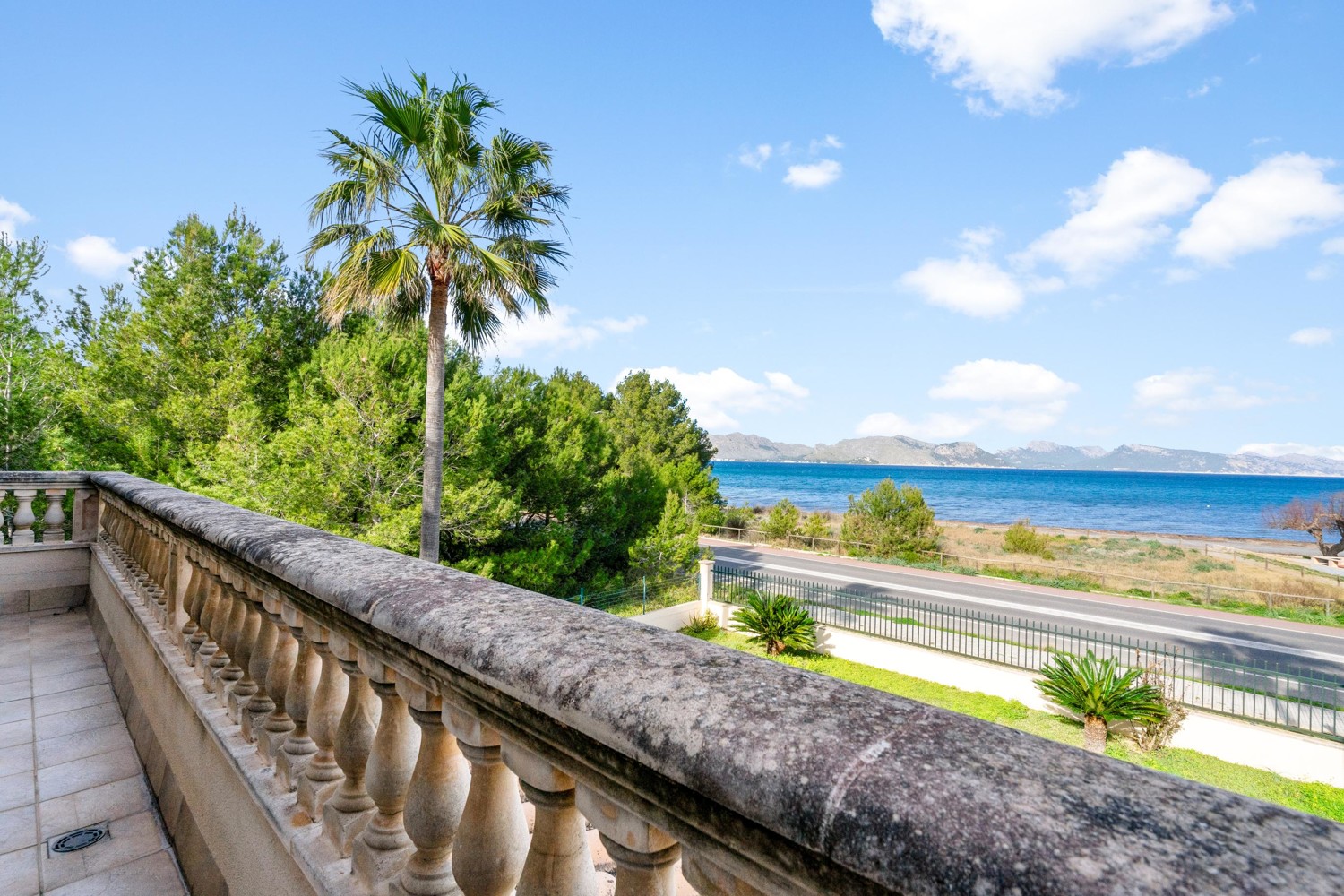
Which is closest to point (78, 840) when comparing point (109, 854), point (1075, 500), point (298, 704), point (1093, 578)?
point (109, 854)

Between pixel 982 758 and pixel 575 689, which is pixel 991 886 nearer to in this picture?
pixel 982 758

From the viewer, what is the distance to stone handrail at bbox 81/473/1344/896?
0.52 metres

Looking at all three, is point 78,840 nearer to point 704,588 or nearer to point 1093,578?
point 704,588

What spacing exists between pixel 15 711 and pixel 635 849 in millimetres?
5120

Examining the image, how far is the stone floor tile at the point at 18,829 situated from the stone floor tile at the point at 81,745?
0.50 meters

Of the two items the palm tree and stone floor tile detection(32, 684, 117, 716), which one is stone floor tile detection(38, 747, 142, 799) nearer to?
stone floor tile detection(32, 684, 117, 716)

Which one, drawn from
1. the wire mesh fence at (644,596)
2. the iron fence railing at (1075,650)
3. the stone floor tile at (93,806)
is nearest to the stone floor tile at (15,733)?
the stone floor tile at (93,806)

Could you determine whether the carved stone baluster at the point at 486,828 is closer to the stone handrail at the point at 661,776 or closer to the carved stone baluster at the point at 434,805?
the stone handrail at the point at 661,776

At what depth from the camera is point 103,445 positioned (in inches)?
618

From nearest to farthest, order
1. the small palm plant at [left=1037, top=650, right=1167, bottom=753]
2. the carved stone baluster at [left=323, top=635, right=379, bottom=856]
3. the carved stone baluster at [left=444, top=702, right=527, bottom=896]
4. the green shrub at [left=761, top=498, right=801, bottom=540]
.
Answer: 1. the carved stone baluster at [left=444, top=702, right=527, bottom=896]
2. the carved stone baluster at [left=323, top=635, right=379, bottom=856]
3. the small palm plant at [left=1037, top=650, right=1167, bottom=753]
4. the green shrub at [left=761, top=498, right=801, bottom=540]

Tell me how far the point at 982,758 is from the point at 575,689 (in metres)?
0.50

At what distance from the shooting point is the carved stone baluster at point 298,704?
1876 mm

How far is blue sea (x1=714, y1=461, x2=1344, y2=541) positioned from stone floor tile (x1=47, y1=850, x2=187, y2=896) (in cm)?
5930

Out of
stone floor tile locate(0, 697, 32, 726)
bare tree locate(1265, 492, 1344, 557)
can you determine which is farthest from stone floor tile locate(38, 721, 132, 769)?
bare tree locate(1265, 492, 1344, 557)
